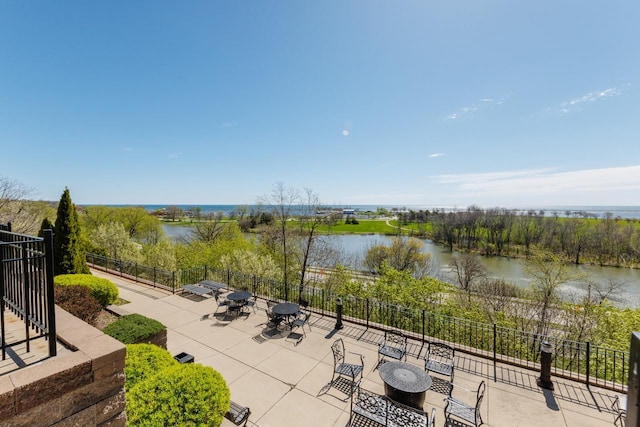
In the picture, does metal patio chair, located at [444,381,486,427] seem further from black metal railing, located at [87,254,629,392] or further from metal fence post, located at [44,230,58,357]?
metal fence post, located at [44,230,58,357]

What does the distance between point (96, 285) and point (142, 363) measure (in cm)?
564

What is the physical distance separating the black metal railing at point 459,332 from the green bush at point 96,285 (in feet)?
9.75

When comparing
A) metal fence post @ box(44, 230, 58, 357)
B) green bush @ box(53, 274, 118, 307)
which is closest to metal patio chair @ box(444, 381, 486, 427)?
metal fence post @ box(44, 230, 58, 357)

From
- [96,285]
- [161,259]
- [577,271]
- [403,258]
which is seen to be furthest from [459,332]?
[577,271]

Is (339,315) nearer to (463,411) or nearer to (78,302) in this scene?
(463,411)

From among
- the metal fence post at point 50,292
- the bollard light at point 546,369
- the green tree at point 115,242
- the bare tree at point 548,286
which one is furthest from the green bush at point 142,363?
the green tree at point 115,242

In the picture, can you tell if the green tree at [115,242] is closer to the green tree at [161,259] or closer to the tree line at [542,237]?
the green tree at [161,259]

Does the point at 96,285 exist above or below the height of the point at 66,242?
below

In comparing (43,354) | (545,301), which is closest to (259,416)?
(43,354)

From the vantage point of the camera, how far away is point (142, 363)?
4.42m

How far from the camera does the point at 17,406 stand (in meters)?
2.17

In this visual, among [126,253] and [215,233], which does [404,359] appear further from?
[215,233]

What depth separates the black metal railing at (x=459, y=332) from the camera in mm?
6901

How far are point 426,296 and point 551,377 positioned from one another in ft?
27.9
